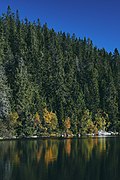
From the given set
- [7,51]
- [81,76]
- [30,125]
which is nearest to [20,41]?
[7,51]

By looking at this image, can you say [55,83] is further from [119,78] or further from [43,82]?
[119,78]

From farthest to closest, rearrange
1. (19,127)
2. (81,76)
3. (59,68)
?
1. (81,76)
2. (59,68)
3. (19,127)

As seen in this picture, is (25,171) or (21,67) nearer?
(25,171)

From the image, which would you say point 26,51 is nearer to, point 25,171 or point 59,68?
point 59,68

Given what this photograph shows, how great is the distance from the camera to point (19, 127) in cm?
11944

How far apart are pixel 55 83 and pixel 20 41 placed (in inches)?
989

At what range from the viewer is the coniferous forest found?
125 m

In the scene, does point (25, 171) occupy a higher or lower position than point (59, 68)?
lower

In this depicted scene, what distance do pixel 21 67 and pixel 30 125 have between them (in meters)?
26.5

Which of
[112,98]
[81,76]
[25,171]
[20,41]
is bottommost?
[25,171]

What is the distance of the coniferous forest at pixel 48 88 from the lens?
12544 centimetres

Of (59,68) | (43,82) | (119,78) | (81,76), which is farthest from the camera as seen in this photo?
(119,78)

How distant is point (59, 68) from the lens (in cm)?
16638

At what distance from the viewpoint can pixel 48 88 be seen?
506 feet
